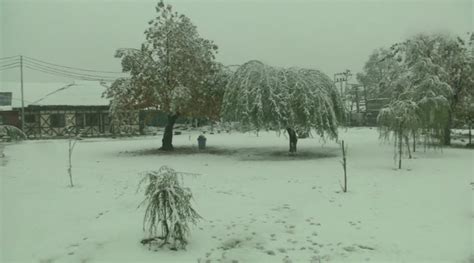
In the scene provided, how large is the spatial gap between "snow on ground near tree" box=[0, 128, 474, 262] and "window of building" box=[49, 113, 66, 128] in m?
24.1

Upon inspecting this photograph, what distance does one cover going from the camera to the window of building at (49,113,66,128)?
36.0 metres

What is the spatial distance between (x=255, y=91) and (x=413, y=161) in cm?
600

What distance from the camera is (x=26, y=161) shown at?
1636cm

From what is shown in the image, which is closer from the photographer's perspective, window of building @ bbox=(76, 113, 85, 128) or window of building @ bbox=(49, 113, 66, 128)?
window of building @ bbox=(49, 113, 66, 128)

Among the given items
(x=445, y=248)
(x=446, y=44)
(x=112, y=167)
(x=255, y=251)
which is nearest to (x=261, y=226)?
(x=255, y=251)

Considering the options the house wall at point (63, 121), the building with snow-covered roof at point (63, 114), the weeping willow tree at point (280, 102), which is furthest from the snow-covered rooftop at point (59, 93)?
the weeping willow tree at point (280, 102)

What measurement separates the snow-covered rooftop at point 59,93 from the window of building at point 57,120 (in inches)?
46.7

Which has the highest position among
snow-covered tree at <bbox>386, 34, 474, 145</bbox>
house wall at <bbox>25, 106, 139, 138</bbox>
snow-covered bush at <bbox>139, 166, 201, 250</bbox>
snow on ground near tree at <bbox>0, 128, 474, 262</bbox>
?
snow-covered tree at <bbox>386, 34, 474, 145</bbox>

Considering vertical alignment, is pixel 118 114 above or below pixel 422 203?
above

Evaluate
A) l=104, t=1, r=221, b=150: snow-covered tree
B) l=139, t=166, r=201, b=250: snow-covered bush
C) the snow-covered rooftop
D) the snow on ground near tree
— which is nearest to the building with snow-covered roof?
the snow-covered rooftop

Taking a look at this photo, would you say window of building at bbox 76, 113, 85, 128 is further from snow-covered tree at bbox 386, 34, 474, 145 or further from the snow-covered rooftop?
snow-covered tree at bbox 386, 34, 474, 145

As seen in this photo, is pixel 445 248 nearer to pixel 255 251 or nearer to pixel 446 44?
pixel 255 251

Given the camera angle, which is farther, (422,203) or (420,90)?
(420,90)

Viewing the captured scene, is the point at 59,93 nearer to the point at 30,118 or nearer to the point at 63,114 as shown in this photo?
the point at 63,114
